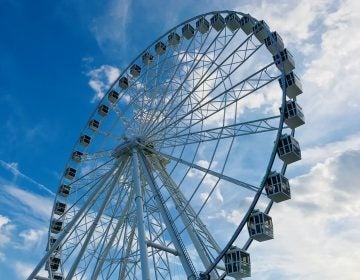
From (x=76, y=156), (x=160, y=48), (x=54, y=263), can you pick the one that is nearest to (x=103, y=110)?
(x=76, y=156)

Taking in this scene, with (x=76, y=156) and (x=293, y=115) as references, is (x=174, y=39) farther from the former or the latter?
(x=293, y=115)

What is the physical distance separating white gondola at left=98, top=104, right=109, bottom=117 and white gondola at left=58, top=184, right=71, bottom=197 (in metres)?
5.54

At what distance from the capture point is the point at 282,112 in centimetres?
2059

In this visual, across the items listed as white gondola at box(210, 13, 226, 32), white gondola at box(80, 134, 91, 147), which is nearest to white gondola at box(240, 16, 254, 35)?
white gondola at box(210, 13, 226, 32)

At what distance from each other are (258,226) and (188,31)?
15.3 m

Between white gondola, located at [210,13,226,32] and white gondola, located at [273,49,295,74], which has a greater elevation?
white gondola, located at [210,13,226,32]

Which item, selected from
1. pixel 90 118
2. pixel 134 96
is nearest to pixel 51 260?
pixel 90 118

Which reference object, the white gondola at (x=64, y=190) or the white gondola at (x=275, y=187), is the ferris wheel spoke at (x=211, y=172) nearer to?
the white gondola at (x=275, y=187)

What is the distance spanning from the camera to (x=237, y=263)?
61.4ft

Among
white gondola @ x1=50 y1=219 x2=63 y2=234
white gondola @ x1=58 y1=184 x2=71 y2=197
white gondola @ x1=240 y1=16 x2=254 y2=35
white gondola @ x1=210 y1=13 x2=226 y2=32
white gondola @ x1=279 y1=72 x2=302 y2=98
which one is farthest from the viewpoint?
white gondola @ x1=58 y1=184 x2=71 y2=197

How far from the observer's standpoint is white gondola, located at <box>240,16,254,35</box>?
25984mm

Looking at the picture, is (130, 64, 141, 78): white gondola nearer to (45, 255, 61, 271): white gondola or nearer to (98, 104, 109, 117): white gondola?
(98, 104, 109, 117): white gondola

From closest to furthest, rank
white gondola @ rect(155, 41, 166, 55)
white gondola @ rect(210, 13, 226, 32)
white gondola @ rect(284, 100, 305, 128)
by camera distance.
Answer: white gondola @ rect(284, 100, 305, 128) < white gondola @ rect(210, 13, 226, 32) < white gondola @ rect(155, 41, 166, 55)

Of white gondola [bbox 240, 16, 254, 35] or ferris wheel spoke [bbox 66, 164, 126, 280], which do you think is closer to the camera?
ferris wheel spoke [bbox 66, 164, 126, 280]
